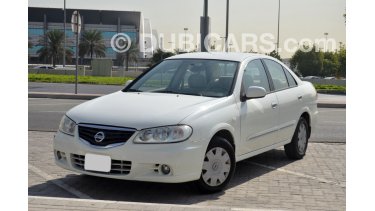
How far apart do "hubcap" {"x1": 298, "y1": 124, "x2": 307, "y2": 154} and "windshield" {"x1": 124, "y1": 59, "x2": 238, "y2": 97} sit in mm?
1809

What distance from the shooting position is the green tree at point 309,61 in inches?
2489

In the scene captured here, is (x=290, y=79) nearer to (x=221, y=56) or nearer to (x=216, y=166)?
(x=221, y=56)

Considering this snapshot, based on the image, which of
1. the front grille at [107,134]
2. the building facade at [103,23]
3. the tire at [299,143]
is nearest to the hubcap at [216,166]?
the front grille at [107,134]

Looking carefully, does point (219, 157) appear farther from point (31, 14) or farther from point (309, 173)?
point (31, 14)

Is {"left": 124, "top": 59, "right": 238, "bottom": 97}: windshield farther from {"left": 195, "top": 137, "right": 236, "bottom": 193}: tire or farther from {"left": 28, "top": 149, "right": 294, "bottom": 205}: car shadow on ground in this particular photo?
{"left": 28, "top": 149, "right": 294, "bottom": 205}: car shadow on ground

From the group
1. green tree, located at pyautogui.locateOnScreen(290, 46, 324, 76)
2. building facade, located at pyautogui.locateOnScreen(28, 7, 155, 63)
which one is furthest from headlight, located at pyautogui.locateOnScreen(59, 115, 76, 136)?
building facade, located at pyautogui.locateOnScreen(28, 7, 155, 63)

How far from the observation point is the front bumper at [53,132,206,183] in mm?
5070

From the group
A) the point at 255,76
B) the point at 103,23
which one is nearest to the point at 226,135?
the point at 255,76

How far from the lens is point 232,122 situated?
5.84m

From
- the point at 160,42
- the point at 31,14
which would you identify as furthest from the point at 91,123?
the point at 31,14

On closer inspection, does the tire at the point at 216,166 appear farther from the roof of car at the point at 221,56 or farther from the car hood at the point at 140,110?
the roof of car at the point at 221,56

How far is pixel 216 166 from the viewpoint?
5.60m

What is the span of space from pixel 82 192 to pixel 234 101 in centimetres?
196

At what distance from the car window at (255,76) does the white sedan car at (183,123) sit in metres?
0.02
